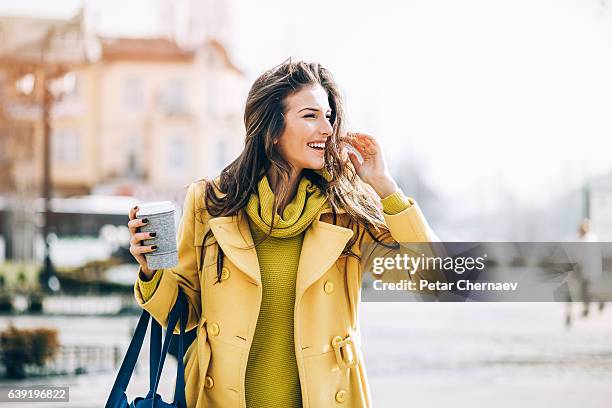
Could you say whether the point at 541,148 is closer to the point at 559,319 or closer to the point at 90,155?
the point at 559,319

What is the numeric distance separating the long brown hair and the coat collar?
0.03 metres

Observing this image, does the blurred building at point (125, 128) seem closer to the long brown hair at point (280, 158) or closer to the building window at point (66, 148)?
the building window at point (66, 148)

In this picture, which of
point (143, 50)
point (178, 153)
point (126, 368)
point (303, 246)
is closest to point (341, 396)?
point (303, 246)

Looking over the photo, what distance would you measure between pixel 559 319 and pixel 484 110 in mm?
1326

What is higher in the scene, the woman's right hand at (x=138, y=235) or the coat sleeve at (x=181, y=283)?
the woman's right hand at (x=138, y=235)

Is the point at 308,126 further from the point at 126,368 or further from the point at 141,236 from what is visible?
the point at 126,368

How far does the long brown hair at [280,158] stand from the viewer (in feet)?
5.54

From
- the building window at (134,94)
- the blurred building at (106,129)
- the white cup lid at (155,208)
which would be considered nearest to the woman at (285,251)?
the white cup lid at (155,208)

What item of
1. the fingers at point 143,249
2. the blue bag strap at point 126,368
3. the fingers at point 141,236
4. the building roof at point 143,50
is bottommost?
the blue bag strap at point 126,368

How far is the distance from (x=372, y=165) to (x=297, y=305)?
1.17 feet

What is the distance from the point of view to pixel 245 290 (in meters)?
1.65

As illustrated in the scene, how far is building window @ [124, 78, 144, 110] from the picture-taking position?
6.20m

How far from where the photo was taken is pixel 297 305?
162cm

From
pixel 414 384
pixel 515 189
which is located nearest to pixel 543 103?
pixel 515 189
